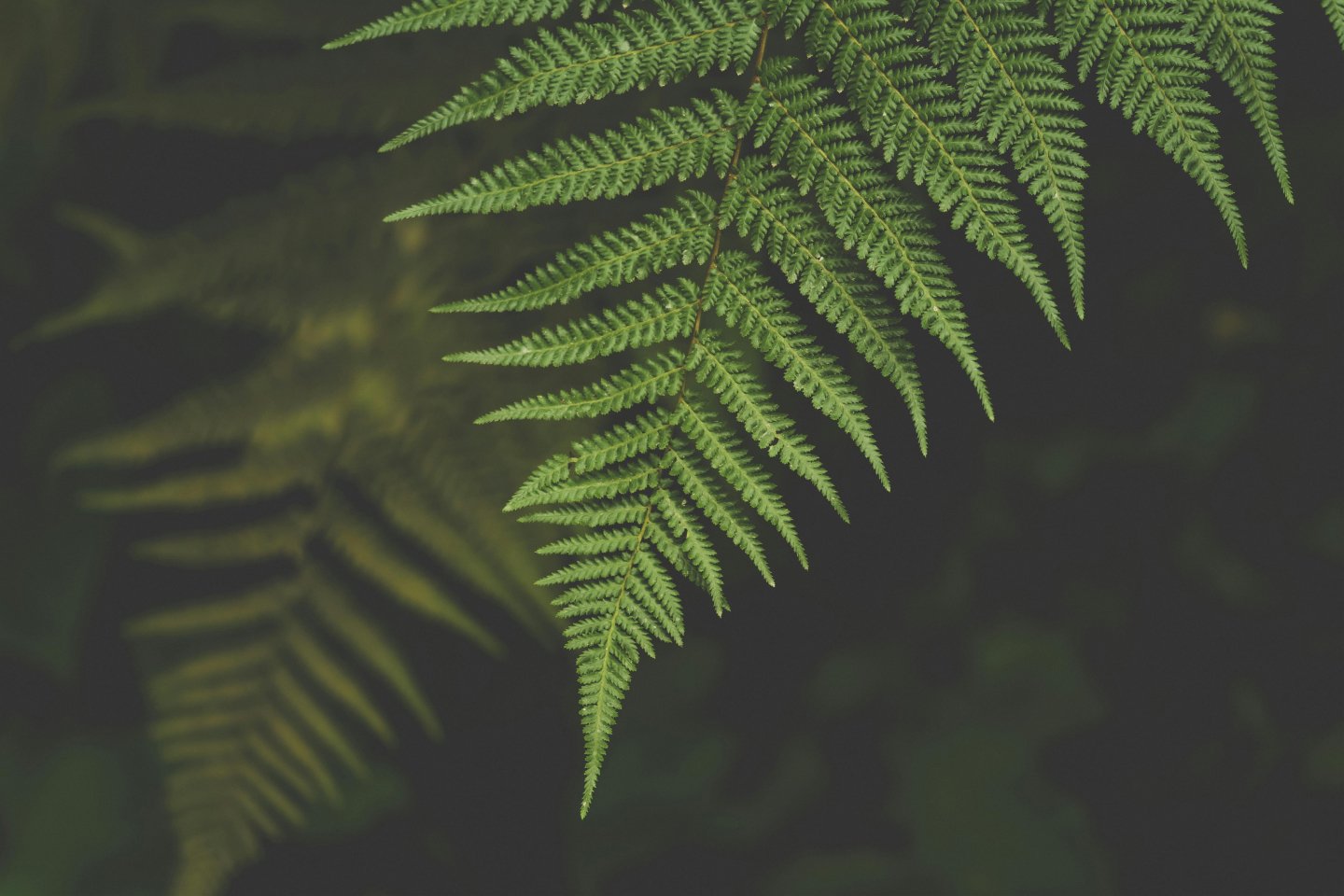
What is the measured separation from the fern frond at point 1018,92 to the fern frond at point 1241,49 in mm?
138

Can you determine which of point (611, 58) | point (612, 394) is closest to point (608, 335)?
point (612, 394)

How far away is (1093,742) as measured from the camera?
1722 mm

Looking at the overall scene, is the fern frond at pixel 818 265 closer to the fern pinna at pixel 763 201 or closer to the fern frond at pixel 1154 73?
the fern pinna at pixel 763 201

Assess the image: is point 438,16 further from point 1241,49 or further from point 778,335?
point 1241,49

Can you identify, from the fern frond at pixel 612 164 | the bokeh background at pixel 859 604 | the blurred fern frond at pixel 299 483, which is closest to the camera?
the fern frond at pixel 612 164

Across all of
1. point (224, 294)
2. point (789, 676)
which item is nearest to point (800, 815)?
point (789, 676)

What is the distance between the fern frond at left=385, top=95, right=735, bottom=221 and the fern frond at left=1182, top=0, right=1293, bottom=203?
0.44m

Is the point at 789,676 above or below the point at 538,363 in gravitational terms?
below

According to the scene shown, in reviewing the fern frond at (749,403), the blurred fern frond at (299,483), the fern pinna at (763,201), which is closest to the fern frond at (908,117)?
the fern pinna at (763,201)

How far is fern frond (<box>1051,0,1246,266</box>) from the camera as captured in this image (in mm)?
849

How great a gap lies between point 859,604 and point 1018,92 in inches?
41.4

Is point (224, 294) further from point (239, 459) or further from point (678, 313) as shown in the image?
point (678, 313)

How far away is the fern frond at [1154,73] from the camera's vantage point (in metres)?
0.85

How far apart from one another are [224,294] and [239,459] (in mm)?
262
